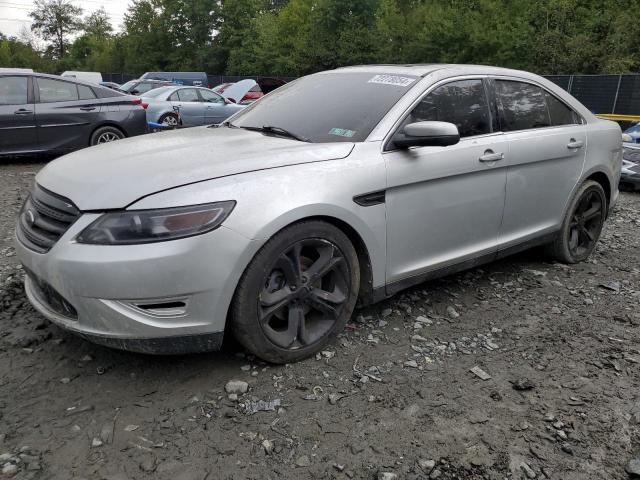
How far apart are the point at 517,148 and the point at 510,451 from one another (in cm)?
221

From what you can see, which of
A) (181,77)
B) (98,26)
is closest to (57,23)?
(98,26)

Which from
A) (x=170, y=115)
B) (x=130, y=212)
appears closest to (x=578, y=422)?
(x=130, y=212)

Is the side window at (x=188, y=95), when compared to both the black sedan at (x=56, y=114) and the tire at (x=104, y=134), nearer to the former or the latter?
the black sedan at (x=56, y=114)

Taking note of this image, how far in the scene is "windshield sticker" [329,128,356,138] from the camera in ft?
10.5

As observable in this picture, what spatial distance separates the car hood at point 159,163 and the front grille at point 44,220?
4cm

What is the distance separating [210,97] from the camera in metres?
16.0

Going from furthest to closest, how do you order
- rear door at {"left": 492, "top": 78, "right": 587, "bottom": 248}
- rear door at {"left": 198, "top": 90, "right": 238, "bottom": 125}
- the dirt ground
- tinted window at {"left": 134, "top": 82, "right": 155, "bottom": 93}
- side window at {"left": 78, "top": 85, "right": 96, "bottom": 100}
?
tinted window at {"left": 134, "top": 82, "right": 155, "bottom": 93} → rear door at {"left": 198, "top": 90, "right": 238, "bottom": 125} → side window at {"left": 78, "top": 85, "right": 96, "bottom": 100} → rear door at {"left": 492, "top": 78, "right": 587, "bottom": 248} → the dirt ground

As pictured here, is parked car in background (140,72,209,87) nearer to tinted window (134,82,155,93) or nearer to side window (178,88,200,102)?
tinted window (134,82,155,93)

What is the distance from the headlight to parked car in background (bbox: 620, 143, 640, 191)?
26.4 ft

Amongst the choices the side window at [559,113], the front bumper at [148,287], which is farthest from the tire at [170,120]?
the front bumper at [148,287]

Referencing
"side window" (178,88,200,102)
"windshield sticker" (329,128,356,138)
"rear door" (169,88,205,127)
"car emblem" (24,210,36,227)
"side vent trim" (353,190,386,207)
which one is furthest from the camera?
"side window" (178,88,200,102)

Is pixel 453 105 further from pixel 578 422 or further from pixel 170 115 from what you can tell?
pixel 170 115

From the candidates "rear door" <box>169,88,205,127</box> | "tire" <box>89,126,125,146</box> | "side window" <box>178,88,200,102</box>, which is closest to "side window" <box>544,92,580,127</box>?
"tire" <box>89,126,125,146</box>

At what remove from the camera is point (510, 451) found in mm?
2383
